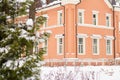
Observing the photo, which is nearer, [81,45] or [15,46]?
Result: [15,46]

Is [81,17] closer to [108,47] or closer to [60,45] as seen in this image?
[60,45]

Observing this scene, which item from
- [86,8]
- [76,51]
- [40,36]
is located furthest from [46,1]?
[40,36]

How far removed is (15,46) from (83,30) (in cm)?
3034

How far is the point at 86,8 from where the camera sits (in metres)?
36.8

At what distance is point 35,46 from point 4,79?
98 cm

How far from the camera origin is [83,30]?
119ft

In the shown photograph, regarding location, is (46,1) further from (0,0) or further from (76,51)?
(0,0)

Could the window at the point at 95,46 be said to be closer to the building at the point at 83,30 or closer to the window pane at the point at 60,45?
the building at the point at 83,30

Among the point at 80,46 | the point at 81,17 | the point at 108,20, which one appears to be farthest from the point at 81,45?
the point at 108,20

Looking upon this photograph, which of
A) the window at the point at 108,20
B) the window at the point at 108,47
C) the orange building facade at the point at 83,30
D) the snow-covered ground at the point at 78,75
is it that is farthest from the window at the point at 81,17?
the snow-covered ground at the point at 78,75

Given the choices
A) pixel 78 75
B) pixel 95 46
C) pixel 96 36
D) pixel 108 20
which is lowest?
pixel 78 75

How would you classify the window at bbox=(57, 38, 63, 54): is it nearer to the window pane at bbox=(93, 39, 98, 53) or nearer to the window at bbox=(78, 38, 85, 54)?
the window at bbox=(78, 38, 85, 54)

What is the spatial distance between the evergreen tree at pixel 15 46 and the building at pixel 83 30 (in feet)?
90.6

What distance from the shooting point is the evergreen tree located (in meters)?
6.17
